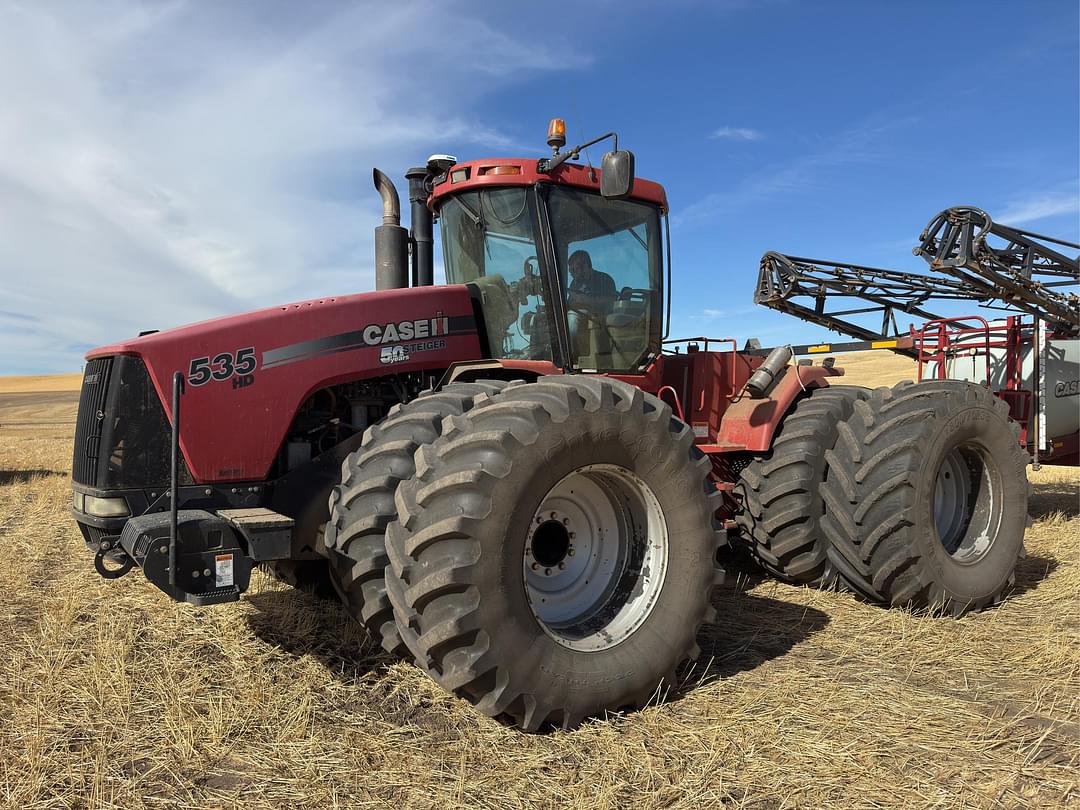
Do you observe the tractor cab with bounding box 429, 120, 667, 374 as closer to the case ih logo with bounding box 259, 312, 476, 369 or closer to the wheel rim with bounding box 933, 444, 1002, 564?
the case ih logo with bounding box 259, 312, 476, 369

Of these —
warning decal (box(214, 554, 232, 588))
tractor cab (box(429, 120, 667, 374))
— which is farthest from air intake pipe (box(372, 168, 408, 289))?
warning decal (box(214, 554, 232, 588))

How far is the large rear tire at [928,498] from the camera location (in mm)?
4750

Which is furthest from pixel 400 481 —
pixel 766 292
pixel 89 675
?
pixel 766 292

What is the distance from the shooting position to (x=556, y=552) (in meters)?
3.86

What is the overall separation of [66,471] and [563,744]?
43.6 ft

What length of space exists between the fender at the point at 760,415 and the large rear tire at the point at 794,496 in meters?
0.10

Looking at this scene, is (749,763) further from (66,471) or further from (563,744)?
(66,471)

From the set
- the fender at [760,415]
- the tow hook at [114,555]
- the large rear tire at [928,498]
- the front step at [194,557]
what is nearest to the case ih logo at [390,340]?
the front step at [194,557]

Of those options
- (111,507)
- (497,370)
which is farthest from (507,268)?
(111,507)

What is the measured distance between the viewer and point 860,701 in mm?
3594

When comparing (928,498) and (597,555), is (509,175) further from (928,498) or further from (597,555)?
(928,498)

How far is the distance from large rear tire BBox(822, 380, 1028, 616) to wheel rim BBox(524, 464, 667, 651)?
1711 millimetres

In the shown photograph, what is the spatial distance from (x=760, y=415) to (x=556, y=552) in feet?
7.62

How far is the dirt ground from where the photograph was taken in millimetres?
2844
